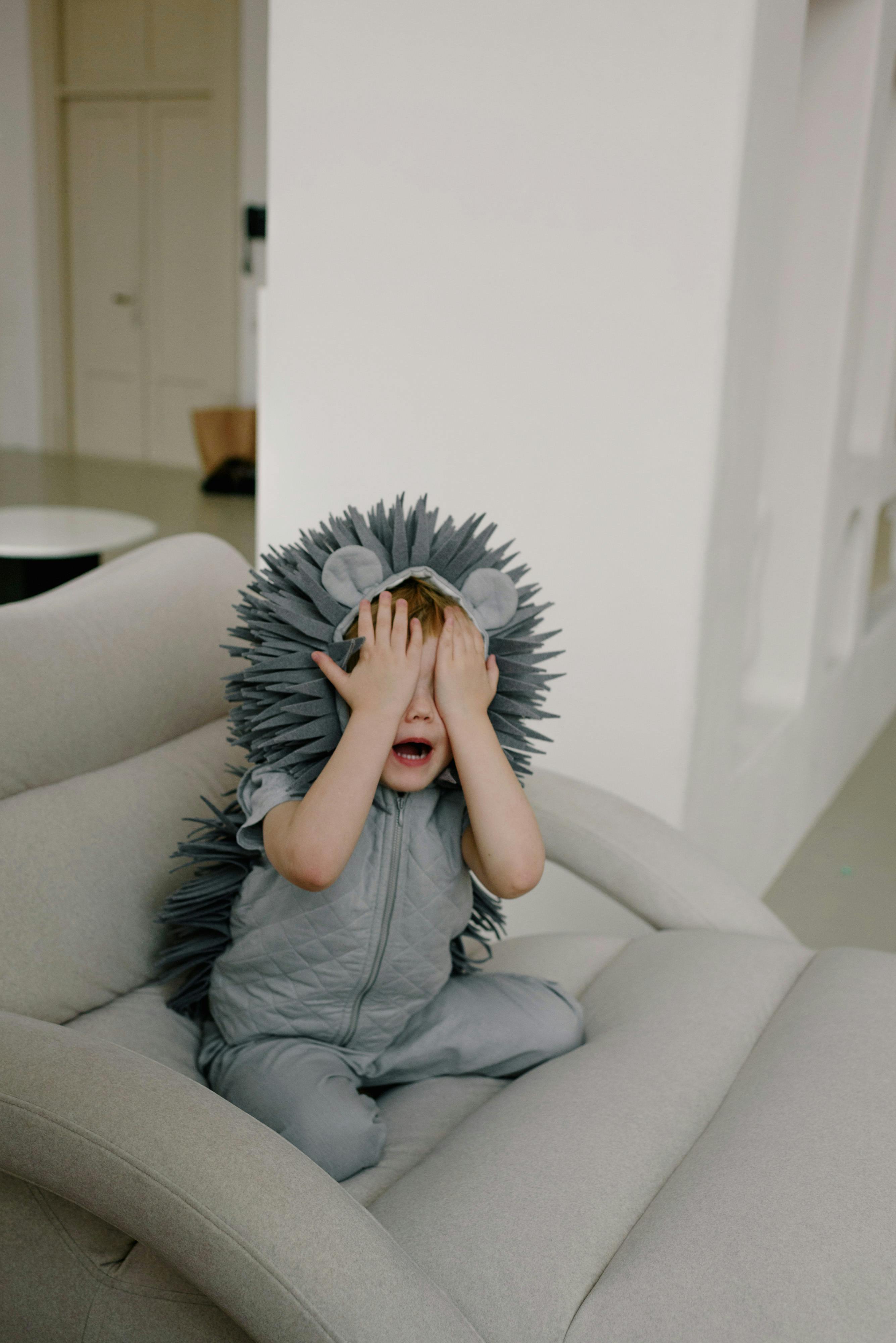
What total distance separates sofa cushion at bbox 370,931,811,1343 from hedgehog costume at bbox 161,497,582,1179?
0.10m

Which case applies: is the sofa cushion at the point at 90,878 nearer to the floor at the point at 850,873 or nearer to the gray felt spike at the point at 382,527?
the gray felt spike at the point at 382,527

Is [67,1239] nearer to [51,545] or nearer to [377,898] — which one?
[377,898]

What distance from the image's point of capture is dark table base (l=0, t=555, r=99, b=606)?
121 inches

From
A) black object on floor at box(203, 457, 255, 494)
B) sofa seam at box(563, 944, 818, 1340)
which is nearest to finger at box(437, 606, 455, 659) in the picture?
sofa seam at box(563, 944, 818, 1340)

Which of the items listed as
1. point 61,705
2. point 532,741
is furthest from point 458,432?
point 61,705

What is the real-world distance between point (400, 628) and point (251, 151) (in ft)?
21.8

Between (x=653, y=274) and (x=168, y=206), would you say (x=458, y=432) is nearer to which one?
(x=653, y=274)

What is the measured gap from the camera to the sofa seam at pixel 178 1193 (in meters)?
0.72

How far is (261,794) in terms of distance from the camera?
109 centimetres

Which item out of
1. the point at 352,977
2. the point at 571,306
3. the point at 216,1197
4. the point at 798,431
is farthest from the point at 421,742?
the point at 798,431

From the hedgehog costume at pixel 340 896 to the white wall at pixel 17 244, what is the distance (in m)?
7.58

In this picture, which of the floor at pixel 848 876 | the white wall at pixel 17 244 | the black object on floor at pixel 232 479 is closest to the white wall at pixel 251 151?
the black object on floor at pixel 232 479

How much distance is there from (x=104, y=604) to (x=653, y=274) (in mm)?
871

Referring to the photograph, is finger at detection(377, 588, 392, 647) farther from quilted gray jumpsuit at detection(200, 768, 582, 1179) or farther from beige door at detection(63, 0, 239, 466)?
beige door at detection(63, 0, 239, 466)
